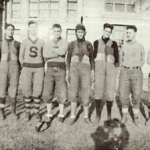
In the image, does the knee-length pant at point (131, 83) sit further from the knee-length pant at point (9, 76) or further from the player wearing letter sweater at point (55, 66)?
the knee-length pant at point (9, 76)

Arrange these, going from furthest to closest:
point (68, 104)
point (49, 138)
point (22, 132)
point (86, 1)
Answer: point (86, 1) → point (68, 104) → point (22, 132) → point (49, 138)

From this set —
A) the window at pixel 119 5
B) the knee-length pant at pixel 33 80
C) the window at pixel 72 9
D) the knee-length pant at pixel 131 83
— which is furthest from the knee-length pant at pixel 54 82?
the window at pixel 119 5

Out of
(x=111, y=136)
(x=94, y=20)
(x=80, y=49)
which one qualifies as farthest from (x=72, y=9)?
(x=111, y=136)

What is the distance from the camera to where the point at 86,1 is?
18266mm

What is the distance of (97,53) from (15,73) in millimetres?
2138

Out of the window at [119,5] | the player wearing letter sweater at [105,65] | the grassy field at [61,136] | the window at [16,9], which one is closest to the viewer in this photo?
the grassy field at [61,136]

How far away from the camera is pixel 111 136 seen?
463 centimetres

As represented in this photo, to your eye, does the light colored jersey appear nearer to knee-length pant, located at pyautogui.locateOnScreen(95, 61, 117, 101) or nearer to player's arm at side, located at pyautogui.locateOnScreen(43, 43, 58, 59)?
player's arm at side, located at pyautogui.locateOnScreen(43, 43, 58, 59)

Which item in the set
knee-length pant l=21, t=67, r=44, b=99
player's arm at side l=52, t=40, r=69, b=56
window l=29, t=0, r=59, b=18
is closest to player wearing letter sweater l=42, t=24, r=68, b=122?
player's arm at side l=52, t=40, r=69, b=56

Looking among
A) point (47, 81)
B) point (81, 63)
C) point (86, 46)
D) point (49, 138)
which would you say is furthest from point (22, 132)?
point (86, 46)

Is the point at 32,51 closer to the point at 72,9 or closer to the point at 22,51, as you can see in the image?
the point at 22,51

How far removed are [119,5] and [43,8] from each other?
6.77m

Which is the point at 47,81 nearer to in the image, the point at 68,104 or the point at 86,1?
the point at 68,104

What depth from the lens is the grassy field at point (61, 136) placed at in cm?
404
